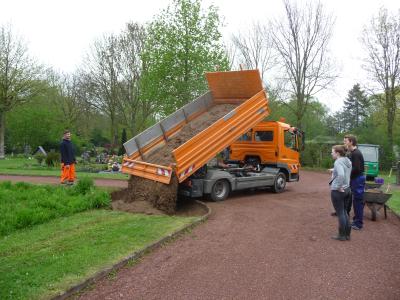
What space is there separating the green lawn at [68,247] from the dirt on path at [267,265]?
0.37 meters

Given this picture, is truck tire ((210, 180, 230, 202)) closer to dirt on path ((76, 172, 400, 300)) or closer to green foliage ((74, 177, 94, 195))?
dirt on path ((76, 172, 400, 300))

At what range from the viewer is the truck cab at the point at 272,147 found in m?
13.1

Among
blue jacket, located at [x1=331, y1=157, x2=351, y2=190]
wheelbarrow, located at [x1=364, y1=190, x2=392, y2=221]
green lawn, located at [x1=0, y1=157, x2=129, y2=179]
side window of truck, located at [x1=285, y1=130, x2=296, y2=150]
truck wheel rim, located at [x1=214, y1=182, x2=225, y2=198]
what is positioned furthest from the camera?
green lawn, located at [x1=0, y1=157, x2=129, y2=179]

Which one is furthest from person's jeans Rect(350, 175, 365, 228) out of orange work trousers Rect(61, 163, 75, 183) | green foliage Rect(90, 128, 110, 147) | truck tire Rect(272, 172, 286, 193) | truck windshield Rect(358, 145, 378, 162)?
green foliage Rect(90, 128, 110, 147)

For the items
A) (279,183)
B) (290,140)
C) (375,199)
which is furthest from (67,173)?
(375,199)

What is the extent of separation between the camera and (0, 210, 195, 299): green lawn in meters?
4.42

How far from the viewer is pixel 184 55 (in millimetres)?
21781

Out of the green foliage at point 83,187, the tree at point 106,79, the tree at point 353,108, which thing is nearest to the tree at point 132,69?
the tree at point 106,79

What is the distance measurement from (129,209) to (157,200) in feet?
2.20

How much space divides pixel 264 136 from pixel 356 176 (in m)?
5.65

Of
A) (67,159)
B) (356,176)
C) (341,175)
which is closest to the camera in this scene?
(341,175)

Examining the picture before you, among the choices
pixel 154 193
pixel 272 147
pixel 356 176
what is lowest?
pixel 154 193

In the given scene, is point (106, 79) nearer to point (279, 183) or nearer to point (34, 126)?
point (34, 126)

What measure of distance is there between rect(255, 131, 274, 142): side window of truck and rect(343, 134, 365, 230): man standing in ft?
17.4
